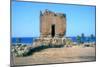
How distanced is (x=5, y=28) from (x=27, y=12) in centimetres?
36

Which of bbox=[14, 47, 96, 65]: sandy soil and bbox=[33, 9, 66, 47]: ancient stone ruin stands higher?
bbox=[33, 9, 66, 47]: ancient stone ruin

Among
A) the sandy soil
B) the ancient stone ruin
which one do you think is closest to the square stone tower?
the ancient stone ruin

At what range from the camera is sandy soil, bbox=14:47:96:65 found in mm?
2819

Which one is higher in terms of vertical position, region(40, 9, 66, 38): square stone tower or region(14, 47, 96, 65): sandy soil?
region(40, 9, 66, 38): square stone tower

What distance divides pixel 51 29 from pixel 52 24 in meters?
0.07

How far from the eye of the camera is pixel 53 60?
2934 mm

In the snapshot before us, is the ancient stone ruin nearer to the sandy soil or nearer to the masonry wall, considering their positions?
the masonry wall

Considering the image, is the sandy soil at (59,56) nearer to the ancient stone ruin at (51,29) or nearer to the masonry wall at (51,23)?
the ancient stone ruin at (51,29)

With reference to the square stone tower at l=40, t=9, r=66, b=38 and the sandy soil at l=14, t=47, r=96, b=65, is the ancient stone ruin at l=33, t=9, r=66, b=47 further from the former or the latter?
the sandy soil at l=14, t=47, r=96, b=65

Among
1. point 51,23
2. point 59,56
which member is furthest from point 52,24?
point 59,56

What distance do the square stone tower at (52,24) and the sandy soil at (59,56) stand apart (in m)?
0.22

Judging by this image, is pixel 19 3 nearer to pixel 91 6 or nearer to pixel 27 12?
pixel 27 12
